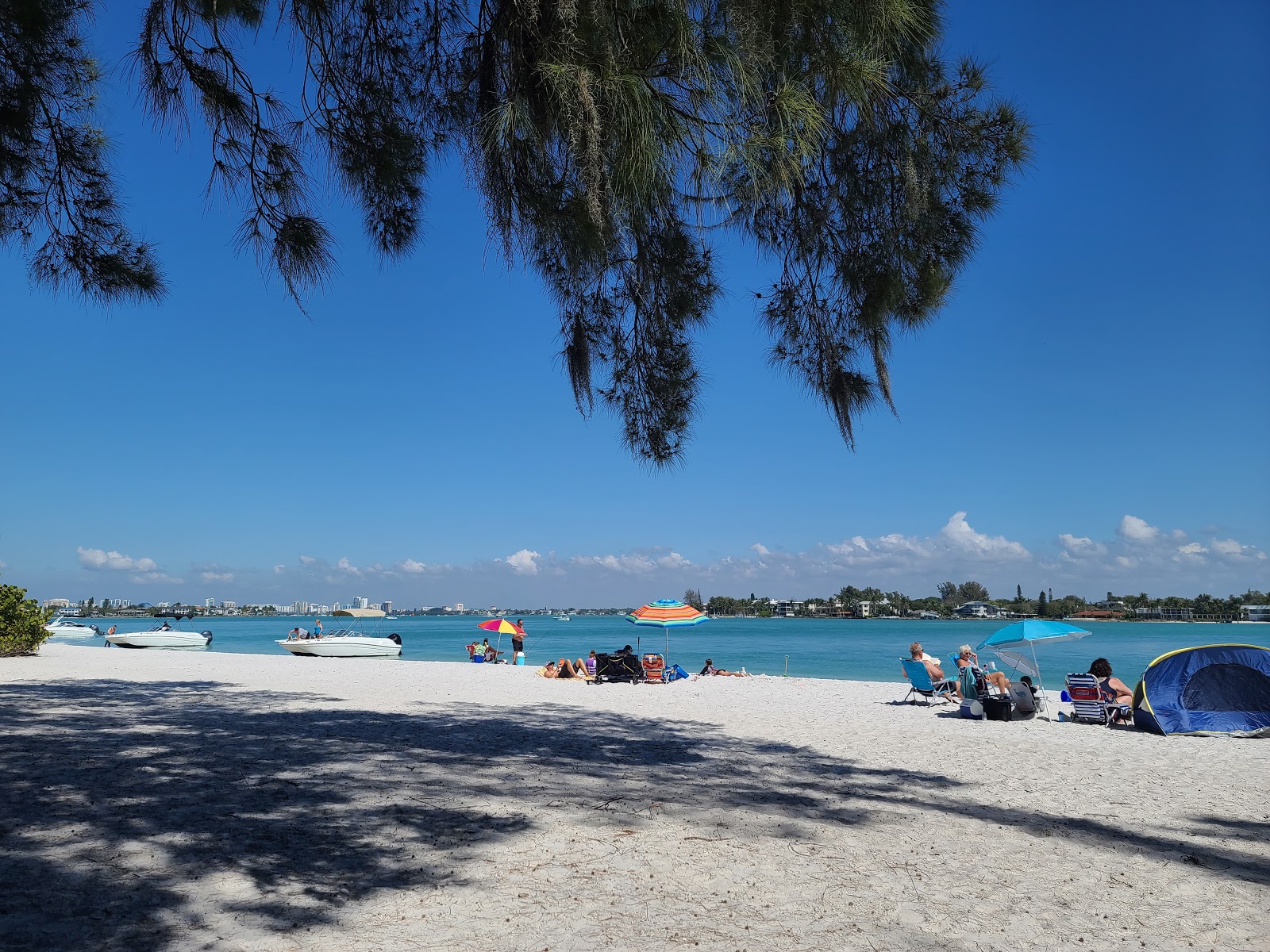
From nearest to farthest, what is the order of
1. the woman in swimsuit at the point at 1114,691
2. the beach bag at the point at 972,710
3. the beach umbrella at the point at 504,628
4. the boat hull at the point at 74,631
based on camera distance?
the woman in swimsuit at the point at 1114,691 → the beach bag at the point at 972,710 → the beach umbrella at the point at 504,628 → the boat hull at the point at 74,631

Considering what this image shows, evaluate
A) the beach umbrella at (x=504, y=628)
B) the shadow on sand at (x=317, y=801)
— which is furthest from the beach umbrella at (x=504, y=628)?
the shadow on sand at (x=317, y=801)

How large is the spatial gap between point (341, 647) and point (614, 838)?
29.7m

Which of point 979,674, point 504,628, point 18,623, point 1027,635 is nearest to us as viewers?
point 1027,635

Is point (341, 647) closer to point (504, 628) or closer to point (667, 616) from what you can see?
point (504, 628)

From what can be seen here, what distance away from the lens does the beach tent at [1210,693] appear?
9.63 meters

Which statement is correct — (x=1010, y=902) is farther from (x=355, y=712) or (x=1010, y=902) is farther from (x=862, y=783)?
(x=355, y=712)

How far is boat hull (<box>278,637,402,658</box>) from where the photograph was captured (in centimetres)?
3097

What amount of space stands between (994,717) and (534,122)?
10.5 meters

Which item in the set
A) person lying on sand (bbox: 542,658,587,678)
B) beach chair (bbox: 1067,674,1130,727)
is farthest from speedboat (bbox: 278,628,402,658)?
beach chair (bbox: 1067,674,1130,727)

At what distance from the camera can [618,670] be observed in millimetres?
16609

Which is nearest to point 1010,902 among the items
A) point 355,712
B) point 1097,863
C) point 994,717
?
point 1097,863

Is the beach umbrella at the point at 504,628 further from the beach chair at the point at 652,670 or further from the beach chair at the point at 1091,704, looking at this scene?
the beach chair at the point at 1091,704

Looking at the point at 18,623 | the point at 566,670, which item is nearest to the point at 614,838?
the point at 566,670

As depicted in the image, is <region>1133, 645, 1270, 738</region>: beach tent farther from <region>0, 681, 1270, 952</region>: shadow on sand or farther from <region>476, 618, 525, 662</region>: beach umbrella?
<region>476, 618, 525, 662</region>: beach umbrella
